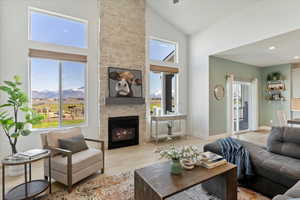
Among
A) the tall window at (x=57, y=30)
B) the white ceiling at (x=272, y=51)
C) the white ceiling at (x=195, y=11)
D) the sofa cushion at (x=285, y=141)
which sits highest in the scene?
the white ceiling at (x=195, y=11)

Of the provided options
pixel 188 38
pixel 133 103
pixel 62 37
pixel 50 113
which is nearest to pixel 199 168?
pixel 133 103

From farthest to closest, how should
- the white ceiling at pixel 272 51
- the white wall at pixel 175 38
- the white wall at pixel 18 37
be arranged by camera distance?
the white wall at pixel 175 38 < the white ceiling at pixel 272 51 < the white wall at pixel 18 37

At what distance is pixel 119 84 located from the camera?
4.19m

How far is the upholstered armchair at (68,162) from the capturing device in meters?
2.13

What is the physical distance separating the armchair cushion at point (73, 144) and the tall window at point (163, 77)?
2.62 m

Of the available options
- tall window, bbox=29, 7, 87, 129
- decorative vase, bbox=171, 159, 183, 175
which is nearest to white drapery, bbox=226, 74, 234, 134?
decorative vase, bbox=171, 159, 183, 175

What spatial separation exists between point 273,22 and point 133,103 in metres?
3.85

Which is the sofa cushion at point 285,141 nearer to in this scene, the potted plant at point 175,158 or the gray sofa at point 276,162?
the gray sofa at point 276,162

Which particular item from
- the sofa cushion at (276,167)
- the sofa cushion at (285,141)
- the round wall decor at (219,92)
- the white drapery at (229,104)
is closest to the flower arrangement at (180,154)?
the sofa cushion at (276,167)

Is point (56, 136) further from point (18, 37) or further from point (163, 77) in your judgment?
point (163, 77)

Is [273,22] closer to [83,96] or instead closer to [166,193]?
[166,193]

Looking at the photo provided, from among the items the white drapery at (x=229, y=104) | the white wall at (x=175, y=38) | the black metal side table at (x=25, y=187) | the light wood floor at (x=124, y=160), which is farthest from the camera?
the white drapery at (x=229, y=104)

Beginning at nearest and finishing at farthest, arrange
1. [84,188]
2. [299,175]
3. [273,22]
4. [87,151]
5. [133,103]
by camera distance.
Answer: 1. [299,175]
2. [84,188]
3. [87,151]
4. [273,22]
5. [133,103]

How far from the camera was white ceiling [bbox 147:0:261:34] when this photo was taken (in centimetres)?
392
